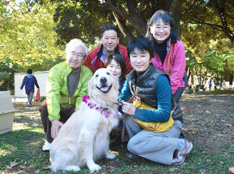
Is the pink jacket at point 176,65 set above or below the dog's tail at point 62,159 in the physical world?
above

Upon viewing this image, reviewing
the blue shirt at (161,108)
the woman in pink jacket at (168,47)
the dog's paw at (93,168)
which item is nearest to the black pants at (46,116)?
the dog's paw at (93,168)

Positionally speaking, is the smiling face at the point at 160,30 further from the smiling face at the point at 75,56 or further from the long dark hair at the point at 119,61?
the smiling face at the point at 75,56

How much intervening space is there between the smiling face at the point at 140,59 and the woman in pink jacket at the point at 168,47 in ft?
1.74

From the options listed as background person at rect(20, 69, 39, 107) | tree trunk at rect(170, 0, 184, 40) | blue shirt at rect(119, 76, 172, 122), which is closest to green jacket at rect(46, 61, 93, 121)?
blue shirt at rect(119, 76, 172, 122)

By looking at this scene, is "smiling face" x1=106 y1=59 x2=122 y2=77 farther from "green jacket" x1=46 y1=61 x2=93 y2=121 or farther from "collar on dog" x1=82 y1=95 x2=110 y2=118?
"collar on dog" x1=82 y1=95 x2=110 y2=118

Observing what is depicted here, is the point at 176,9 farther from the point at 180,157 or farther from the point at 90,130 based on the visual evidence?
the point at 90,130

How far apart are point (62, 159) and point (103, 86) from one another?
42.7 inches

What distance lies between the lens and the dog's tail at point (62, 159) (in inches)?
106

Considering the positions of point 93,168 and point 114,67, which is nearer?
point 93,168

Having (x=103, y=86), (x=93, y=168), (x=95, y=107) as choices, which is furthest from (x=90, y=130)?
(x=103, y=86)

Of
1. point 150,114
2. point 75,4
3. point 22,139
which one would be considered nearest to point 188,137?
point 150,114

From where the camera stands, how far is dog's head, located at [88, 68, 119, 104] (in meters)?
2.85

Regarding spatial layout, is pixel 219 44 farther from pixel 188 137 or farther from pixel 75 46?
pixel 75 46

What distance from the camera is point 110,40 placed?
3.84 meters
